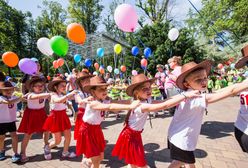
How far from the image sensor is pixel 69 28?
5.04 metres

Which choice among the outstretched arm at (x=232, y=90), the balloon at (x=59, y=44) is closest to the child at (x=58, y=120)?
the balloon at (x=59, y=44)

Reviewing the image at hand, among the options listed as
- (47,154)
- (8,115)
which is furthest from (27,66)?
(47,154)

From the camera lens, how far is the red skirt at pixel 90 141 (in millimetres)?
2992

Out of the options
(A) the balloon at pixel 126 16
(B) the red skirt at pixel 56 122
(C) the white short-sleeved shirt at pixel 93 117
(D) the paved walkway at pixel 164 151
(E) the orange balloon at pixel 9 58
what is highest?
(A) the balloon at pixel 126 16

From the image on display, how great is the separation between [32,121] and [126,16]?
3309 millimetres

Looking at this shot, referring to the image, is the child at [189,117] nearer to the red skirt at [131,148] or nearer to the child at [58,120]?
the red skirt at [131,148]

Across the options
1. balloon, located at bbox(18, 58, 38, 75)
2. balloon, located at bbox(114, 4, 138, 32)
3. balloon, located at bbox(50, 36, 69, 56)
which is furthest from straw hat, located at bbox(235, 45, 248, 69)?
balloon, located at bbox(18, 58, 38, 75)

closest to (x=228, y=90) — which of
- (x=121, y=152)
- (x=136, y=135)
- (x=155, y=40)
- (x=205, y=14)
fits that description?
(x=136, y=135)

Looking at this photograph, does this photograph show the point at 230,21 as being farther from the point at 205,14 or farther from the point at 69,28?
the point at 69,28

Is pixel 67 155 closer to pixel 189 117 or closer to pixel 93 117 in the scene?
pixel 93 117

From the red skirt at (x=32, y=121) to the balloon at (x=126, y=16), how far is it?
294 centimetres

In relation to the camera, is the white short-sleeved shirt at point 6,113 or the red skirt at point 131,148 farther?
the white short-sleeved shirt at point 6,113

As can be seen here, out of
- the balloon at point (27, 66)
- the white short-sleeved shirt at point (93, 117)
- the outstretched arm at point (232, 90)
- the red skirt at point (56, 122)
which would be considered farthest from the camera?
the balloon at point (27, 66)

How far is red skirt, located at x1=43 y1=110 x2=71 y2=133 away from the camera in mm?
4156
